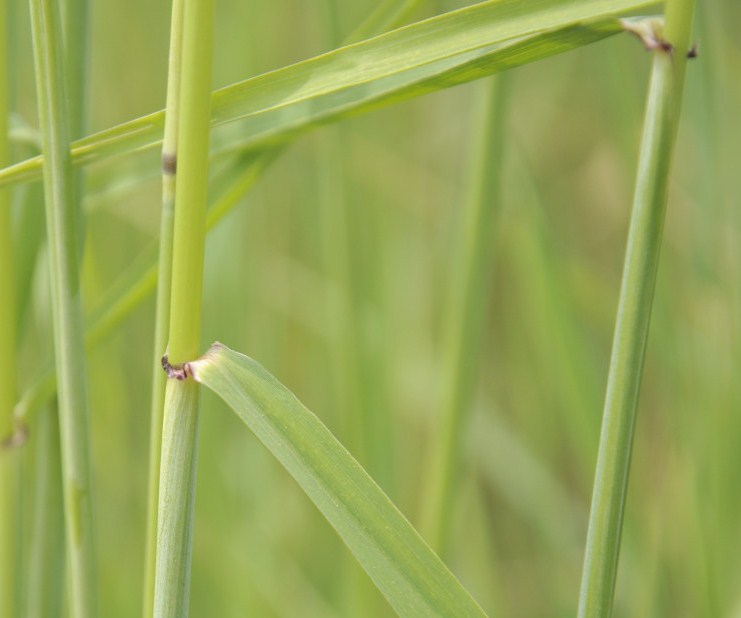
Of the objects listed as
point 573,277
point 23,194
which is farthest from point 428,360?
point 23,194

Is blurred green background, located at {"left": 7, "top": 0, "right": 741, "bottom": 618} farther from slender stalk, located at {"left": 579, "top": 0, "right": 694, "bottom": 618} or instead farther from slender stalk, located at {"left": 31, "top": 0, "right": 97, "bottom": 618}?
slender stalk, located at {"left": 579, "top": 0, "right": 694, "bottom": 618}

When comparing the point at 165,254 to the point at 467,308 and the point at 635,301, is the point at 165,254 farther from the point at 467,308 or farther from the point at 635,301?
the point at 467,308

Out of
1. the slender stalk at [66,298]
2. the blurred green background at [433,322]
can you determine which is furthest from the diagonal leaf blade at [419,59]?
the blurred green background at [433,322]

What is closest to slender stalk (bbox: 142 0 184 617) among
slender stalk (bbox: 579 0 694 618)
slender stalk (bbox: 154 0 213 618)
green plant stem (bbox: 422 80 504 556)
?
slender stalk (bbox: 154 0 213 618)

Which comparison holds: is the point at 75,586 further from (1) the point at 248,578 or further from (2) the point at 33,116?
(2) the point at 33,116

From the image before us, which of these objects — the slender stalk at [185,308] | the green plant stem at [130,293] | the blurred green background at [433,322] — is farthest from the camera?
the blurred green background at [433,322]

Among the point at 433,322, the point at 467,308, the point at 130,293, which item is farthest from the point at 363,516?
the point at 433,322

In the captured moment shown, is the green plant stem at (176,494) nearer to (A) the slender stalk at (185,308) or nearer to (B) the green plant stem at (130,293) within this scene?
(A) the slender stalk at (185,308)
